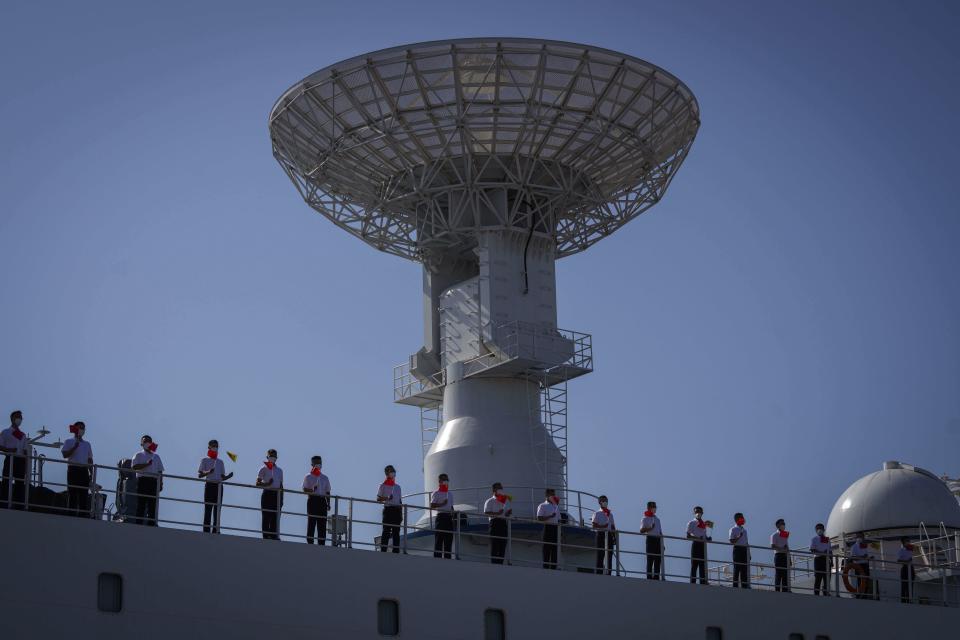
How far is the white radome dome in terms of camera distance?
3931 centimetres

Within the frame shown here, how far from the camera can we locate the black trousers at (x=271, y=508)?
987 inches

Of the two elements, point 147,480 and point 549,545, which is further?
point 549,545

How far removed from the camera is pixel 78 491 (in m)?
23.2

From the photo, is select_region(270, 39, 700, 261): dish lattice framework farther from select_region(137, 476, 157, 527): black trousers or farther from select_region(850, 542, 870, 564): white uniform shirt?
select_region(137, 476, 157, 527): black trousers


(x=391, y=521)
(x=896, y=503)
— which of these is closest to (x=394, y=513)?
(x=391, y=521)

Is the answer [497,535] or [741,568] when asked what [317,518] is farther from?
[741,568]

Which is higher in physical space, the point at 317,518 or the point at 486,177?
the point at 486,177

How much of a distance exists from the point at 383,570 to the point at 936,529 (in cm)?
2072

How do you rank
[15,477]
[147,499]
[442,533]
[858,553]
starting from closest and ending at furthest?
[15,477] < [147,499] < [442,533] < [858,553]

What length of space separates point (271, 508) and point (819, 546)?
14382mm

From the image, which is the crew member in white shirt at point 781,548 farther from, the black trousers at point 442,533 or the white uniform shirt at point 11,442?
the white uniform shirt at point 11,442

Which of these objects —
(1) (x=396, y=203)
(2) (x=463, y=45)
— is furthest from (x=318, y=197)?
(2) (x=463, y=45)

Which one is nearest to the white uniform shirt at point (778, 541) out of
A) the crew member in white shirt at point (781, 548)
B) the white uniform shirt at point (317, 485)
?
the crew member in white shirt at point (781, 548)

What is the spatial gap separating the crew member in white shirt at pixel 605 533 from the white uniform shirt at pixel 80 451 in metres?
10.8
